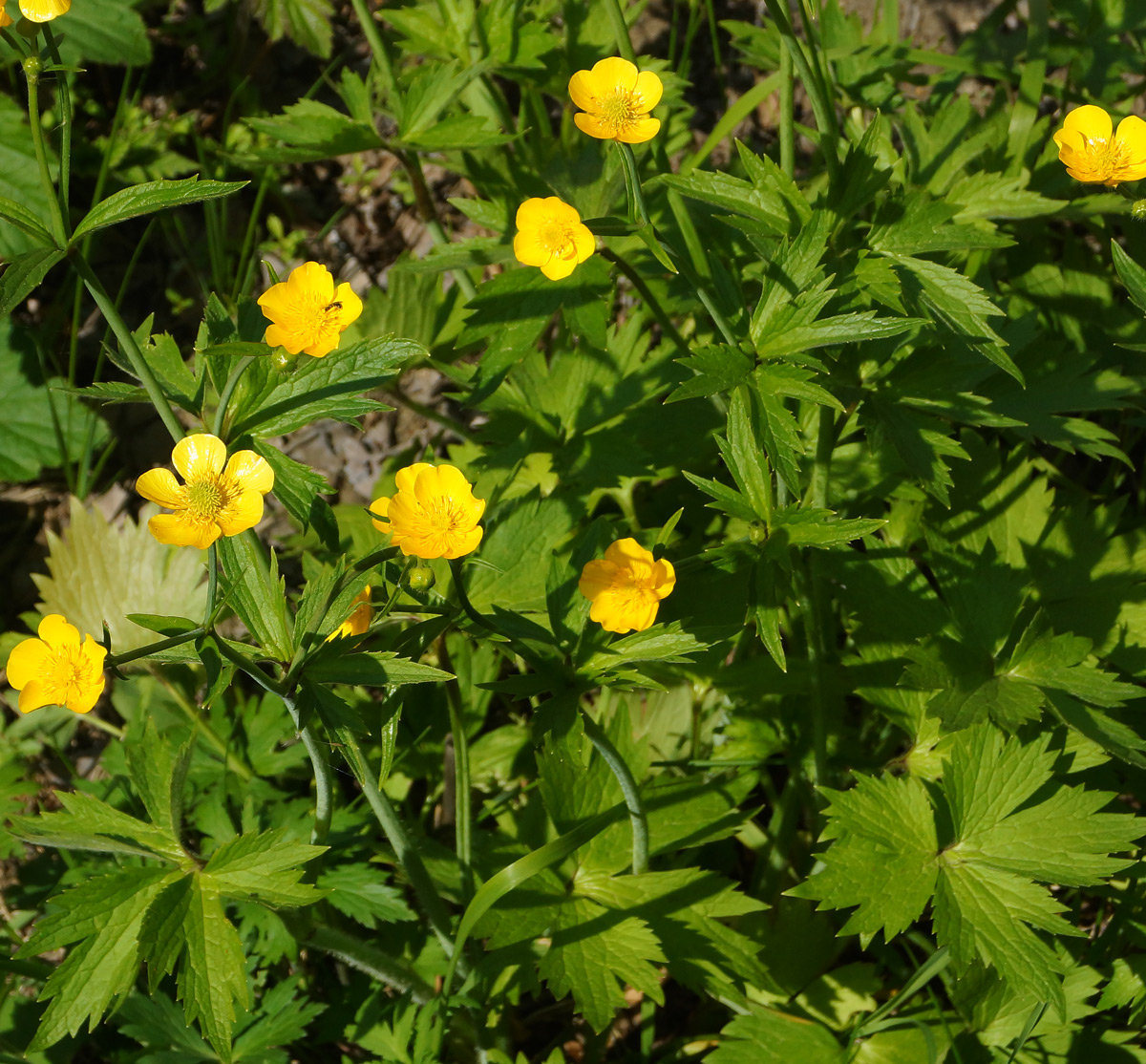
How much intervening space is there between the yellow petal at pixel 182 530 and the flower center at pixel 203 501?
0.01 metres

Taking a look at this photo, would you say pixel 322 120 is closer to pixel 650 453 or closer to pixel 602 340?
pixel 602 340

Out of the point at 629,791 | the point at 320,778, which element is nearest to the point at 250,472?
the point at 320,778

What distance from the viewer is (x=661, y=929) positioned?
190 centimetres

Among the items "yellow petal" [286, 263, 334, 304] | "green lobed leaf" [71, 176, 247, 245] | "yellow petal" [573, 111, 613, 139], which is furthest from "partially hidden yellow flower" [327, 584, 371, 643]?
"yellow petal" [573, 111, 613, 139]

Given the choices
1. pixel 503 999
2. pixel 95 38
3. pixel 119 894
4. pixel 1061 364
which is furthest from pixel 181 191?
pixel 95 38

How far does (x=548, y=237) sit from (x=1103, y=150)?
97 cm

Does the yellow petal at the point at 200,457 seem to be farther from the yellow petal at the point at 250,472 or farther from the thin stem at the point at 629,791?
the thin stem at the point at 629,791

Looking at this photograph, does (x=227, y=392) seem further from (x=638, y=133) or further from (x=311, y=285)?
(x=638, y=133)

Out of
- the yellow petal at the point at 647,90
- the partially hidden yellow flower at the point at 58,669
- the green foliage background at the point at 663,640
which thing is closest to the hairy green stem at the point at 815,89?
the green foliage background at the point at 663,640

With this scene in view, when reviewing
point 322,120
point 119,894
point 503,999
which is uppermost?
point 322,120

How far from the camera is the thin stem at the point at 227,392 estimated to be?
1512 millimetres

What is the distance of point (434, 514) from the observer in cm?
144

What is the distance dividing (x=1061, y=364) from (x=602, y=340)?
3.61ft

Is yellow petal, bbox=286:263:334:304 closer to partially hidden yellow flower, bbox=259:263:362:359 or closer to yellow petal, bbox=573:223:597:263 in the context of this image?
partially hidden yellow flower, bbox=259:263:362:359
